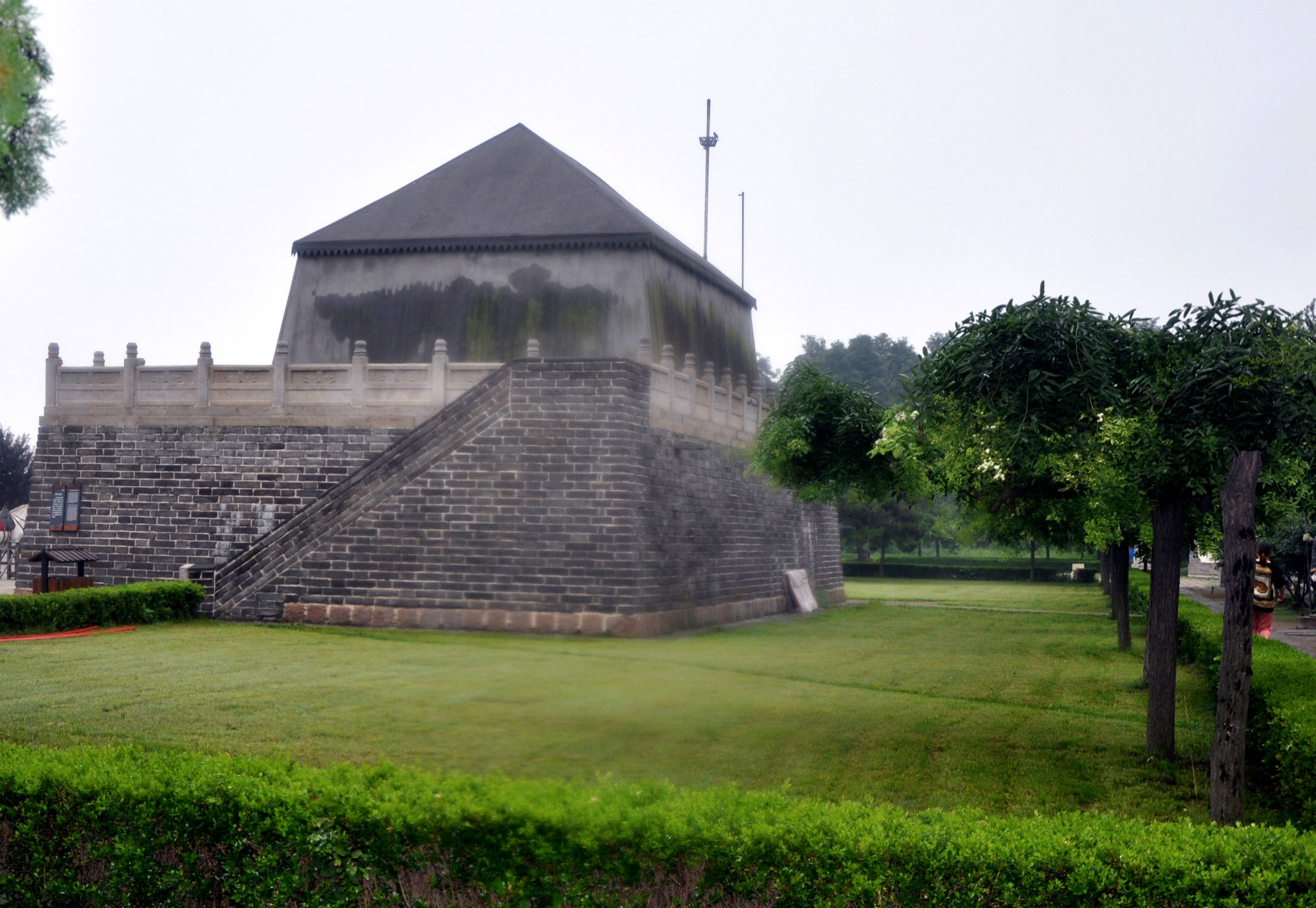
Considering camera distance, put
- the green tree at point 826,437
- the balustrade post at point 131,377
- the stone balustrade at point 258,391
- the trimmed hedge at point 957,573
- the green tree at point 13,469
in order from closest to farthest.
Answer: the green tree at point 826,437 → the stone balustrade at point 258,391 → the balustrade post at point 131,377 → the green tree at point 13,469 → the trimmed hedge at point 957,573

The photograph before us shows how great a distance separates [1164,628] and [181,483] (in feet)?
66.7

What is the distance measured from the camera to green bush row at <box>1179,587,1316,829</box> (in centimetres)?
794

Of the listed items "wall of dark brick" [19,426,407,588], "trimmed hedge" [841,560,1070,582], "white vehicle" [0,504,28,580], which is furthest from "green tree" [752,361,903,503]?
"trimmed hedge" [841,560,1070,582]

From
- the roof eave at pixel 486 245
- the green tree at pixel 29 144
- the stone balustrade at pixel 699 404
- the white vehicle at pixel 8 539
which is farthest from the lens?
the white vehicle at pixel 8 539

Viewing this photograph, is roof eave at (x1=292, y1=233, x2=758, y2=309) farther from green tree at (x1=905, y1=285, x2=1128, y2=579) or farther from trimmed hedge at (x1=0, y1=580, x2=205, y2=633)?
green tree at (x1=905, y1=285, x2=1128, y2=579)

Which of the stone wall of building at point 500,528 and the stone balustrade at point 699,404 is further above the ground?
the stone balustrade at point 699,404

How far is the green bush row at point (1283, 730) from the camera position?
794 centimetres

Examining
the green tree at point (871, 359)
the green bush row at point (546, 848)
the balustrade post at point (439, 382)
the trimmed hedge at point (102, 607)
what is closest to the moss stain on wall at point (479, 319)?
the balustrade post at point (439, 382)

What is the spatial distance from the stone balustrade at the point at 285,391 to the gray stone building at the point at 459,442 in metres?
0.05

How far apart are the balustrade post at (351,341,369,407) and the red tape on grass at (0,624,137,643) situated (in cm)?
636

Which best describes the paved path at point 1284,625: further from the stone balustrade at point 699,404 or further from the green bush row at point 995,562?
the green bush row at point 995,562

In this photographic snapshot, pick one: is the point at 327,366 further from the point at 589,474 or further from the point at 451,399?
the point at 589,474

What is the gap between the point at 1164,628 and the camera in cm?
1134

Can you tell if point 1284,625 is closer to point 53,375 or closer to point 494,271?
point 494,271
